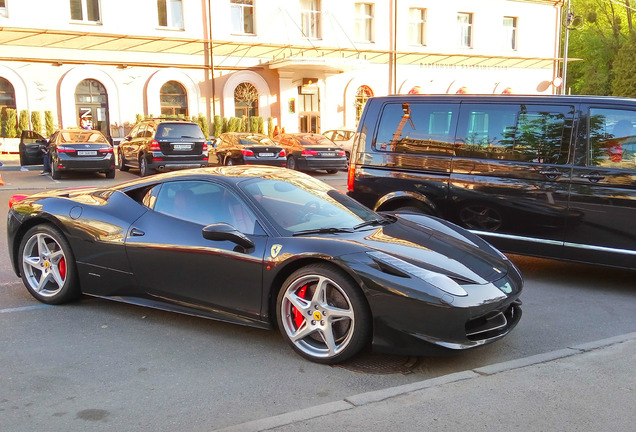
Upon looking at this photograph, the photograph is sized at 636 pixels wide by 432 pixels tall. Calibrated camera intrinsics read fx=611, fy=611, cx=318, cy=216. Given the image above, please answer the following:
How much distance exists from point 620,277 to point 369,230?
3.56 metres

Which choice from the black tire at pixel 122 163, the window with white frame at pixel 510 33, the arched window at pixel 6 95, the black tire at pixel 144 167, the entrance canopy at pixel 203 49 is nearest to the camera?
the black tire at pixel 144 167

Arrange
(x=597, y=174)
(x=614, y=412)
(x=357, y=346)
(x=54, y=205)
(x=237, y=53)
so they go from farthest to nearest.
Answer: (x=237, y=53) < (x=597, y=174) < (x=54, y=205) < (x=357, y=346) < (x=614, y=412)

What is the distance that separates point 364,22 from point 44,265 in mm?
28814

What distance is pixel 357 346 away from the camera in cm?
405

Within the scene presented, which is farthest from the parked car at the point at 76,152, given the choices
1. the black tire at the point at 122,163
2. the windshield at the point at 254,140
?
the windshield at the point at 254,140

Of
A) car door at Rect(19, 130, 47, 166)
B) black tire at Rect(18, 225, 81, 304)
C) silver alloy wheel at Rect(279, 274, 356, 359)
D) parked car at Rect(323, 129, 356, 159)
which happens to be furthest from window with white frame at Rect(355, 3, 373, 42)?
silver alloy wheel at Rect(279, 274, 356, 359)

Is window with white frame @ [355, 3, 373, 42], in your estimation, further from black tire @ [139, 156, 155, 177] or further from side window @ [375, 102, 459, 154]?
side window @ [375, 102, 459, 154]

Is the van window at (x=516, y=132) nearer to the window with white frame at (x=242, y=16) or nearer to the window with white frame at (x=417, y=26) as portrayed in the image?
the window with white frame at (x=242, y=16)

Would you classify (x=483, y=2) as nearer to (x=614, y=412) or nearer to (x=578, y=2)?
(x=578, y=2)

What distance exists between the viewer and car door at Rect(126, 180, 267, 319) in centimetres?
447

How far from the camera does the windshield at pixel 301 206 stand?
4.67 meters

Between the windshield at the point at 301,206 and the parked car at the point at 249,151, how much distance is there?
46.4 ft

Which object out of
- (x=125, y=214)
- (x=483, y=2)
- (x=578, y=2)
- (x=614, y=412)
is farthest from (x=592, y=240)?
(x=578, y=2)

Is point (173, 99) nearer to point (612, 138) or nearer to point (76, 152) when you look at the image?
point (76, 152)
